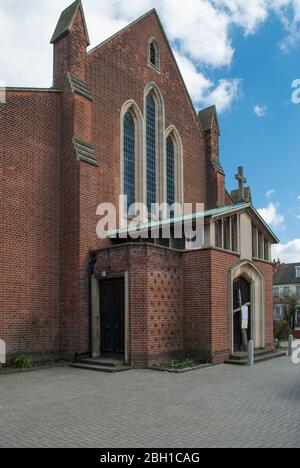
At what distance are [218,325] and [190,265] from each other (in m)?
2.28

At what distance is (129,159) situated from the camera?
20172 mm

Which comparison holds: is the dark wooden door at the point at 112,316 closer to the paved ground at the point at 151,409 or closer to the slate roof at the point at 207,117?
the paved ground at the point at 151,409

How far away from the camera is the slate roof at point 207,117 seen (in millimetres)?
25316

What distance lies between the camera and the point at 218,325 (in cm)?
1541

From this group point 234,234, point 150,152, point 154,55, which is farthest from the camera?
point 154,55

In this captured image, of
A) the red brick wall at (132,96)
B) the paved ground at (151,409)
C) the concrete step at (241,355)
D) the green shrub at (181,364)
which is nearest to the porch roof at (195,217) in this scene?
the red brick wall at (132,96)

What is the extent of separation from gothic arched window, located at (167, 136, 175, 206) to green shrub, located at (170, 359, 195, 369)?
31.7 feet

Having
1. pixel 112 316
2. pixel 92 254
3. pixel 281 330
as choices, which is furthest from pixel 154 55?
pixel 281 330

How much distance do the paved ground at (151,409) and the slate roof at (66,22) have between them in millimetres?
12474

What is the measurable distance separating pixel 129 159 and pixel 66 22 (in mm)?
6074

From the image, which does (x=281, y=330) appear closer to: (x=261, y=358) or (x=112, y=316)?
(x=261, y=358)

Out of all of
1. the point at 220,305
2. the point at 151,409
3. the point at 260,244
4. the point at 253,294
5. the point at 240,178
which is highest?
the point at 240,178
